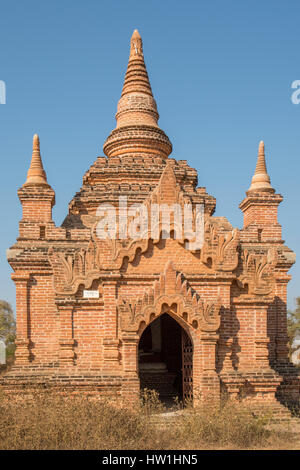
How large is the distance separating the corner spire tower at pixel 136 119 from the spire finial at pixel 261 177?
3.09 metres

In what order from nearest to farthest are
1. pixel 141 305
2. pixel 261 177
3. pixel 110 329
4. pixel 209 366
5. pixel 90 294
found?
pixel 141 305
pixel 209 366
pixel 110 329
pixel 90 294
pixel 261 177

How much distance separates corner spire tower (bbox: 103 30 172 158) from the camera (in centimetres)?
1527

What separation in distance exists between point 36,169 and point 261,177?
21.6 ft

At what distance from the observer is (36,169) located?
13.4 metres

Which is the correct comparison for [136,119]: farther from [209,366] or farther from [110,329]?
[209,366]

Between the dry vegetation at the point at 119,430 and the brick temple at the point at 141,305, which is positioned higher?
the brick temple at the point at 141,305

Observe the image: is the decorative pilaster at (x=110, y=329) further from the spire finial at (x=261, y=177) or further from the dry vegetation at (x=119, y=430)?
the spire finial at (x=261, y=177)

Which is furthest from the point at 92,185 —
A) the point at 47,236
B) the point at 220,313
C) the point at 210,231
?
the point at 220,313

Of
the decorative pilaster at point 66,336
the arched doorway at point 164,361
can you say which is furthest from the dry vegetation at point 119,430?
the arched doorway at point 164,361

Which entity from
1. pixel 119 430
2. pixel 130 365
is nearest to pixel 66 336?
pixel 130 365

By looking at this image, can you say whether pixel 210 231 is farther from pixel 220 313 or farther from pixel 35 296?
pixel 35 296

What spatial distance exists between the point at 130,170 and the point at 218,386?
22.5ft

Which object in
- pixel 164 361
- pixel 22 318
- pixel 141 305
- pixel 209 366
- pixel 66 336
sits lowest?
pixel 164 361

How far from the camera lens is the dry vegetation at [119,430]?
7.33m
